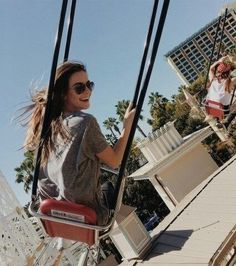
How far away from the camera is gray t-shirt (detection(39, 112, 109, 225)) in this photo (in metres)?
3.05

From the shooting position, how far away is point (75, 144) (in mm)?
3082

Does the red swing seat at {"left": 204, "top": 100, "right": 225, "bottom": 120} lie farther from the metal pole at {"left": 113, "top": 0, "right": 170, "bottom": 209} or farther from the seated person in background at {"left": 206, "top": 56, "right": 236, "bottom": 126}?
the metal pole at {"left": 113, "top": 0, "right": 170, "bottom": 209}

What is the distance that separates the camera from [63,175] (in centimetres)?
314

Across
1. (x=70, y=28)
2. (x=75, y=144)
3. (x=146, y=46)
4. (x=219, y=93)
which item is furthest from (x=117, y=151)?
(x=219, y=93)

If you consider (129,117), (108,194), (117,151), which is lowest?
(108,194)

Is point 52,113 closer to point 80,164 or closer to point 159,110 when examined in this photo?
point 80,164

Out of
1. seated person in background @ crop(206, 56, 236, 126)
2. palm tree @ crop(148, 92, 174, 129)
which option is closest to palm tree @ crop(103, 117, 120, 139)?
palm tree @ crop(148, 92, 174, 129)

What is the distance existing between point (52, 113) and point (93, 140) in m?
0.37

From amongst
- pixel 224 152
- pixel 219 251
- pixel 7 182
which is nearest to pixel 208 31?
pixel 224 152

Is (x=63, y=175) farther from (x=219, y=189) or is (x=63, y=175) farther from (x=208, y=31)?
(x=208, y=31)

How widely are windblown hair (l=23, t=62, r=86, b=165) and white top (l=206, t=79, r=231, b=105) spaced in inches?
231

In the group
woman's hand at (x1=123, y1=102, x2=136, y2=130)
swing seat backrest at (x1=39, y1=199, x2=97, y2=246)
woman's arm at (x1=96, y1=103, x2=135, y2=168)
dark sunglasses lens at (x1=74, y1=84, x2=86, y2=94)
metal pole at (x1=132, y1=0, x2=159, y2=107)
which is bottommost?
swing seat backrest at (x1=39, y1=199, x2=97, y2=246)

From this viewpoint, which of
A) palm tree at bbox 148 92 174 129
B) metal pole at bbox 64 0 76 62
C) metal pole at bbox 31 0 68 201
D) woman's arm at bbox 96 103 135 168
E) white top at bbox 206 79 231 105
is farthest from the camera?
palm tree at bbox 148 92 174 129

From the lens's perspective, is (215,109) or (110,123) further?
(110,123)
